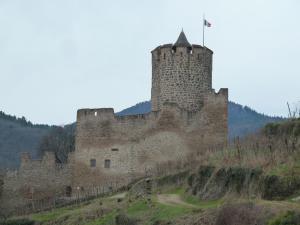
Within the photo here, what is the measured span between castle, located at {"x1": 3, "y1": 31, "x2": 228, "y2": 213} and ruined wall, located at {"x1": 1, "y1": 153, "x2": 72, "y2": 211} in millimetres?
582

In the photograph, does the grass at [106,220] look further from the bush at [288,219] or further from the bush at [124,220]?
the bush at [288,219]

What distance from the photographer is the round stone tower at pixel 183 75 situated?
149ft

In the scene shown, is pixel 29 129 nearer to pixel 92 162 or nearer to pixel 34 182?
pixel 34 182

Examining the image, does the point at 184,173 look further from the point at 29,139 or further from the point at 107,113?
the point at 29,139

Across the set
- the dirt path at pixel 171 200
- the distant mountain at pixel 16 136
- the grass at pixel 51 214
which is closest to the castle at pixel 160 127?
the grass at pixel 51 214

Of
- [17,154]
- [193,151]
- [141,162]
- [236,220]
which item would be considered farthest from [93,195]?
[17,154]

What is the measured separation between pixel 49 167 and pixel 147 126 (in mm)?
7252

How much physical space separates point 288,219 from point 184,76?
22271mm

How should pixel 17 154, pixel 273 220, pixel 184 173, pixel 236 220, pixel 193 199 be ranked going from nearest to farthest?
pixel 273 220
pixel 236 220
pixel 193 199
pixel 184 173
pixel 17 154

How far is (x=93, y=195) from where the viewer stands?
44.5 meters

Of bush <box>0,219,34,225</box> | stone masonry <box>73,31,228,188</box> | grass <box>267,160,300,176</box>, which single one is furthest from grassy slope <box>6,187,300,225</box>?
stone masonry <box>73,31,228,188</box>

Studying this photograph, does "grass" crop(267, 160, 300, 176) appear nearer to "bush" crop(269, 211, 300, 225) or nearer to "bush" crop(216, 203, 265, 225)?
"bush" crop(216, 203, 265, 225)

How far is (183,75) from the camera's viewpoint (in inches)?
1789

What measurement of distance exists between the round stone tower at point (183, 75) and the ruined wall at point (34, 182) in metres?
7.43
